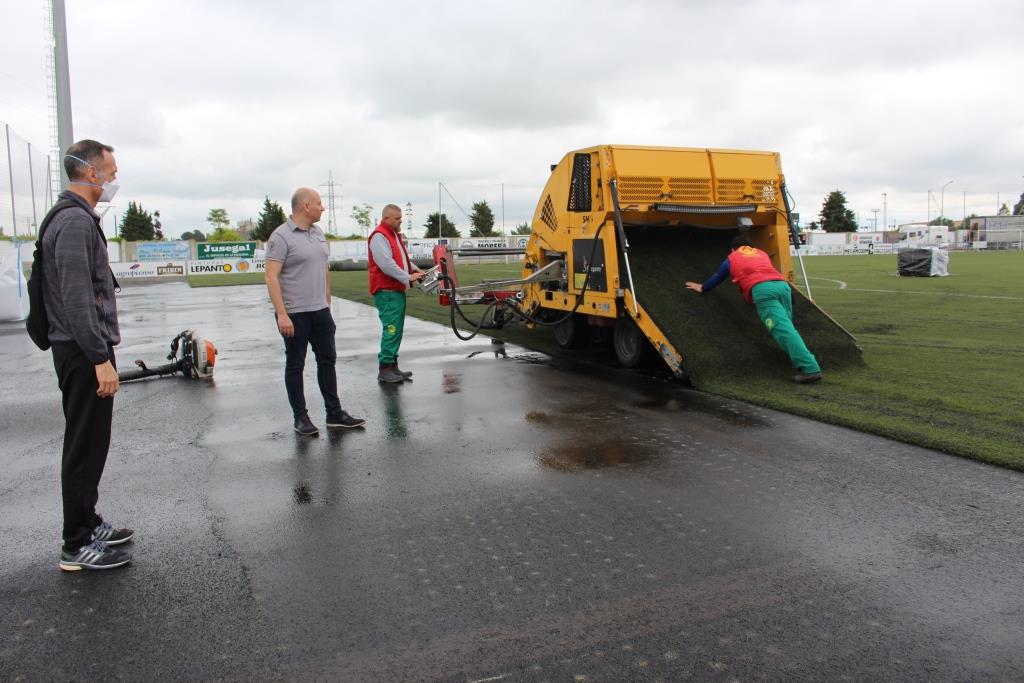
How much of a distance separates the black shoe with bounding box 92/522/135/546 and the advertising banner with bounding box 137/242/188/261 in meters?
49.4

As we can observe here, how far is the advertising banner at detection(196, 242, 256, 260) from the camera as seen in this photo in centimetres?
5031

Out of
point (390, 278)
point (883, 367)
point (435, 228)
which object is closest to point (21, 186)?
point (390, 278)

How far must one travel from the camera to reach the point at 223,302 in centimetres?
2148

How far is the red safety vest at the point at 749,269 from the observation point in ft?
25.8

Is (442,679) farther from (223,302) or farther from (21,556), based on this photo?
(223,302)

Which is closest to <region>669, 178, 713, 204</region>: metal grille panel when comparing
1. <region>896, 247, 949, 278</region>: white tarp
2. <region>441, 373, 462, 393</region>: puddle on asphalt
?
<region>441, 373, 462, 393</region>: puddle on asphalt

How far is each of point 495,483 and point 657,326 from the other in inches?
140

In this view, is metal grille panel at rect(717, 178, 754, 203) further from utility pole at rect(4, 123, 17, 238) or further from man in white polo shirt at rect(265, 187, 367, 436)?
utility pole at rect(4, 123, 17, 238)

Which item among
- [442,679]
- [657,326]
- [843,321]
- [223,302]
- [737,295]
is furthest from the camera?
[223,302]

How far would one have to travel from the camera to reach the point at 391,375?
27.4 ft

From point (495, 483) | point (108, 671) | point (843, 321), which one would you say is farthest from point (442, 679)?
point (843, 321)

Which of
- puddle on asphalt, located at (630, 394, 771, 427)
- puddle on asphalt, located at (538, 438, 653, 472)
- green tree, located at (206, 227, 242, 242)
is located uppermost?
green tree, located at (206, 227, 242, 242)

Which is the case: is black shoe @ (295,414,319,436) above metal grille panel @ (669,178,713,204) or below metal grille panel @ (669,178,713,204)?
below

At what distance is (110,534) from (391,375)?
181 inches
